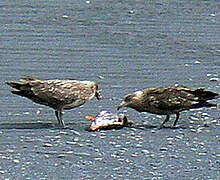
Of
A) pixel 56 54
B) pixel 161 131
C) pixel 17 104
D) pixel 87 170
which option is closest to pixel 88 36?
pixel 56 54

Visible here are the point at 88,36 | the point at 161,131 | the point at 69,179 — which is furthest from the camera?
the point at 88,36

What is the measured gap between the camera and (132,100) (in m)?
9.16

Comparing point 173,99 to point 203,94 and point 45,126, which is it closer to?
point 203,94

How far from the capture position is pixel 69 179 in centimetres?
745

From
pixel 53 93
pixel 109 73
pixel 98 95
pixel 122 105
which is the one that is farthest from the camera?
pixel 109 73

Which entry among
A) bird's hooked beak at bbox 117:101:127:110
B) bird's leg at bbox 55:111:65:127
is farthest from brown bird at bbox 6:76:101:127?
bird's hooked beak at bbox 117:101:127:110

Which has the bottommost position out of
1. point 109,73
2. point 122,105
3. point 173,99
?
point 109,73

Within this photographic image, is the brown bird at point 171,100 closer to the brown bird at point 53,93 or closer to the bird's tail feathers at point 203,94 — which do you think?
the bird's tail feathers at point 203,94

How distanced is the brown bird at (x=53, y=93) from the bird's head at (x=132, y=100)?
1.41 feet

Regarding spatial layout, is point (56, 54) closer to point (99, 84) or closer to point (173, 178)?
point (99, 84)

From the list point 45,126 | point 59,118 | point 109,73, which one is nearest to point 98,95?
point 59,118

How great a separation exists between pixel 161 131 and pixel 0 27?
14.9ft

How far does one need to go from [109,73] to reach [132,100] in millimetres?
1614

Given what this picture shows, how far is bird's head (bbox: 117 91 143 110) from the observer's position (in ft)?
30.0
